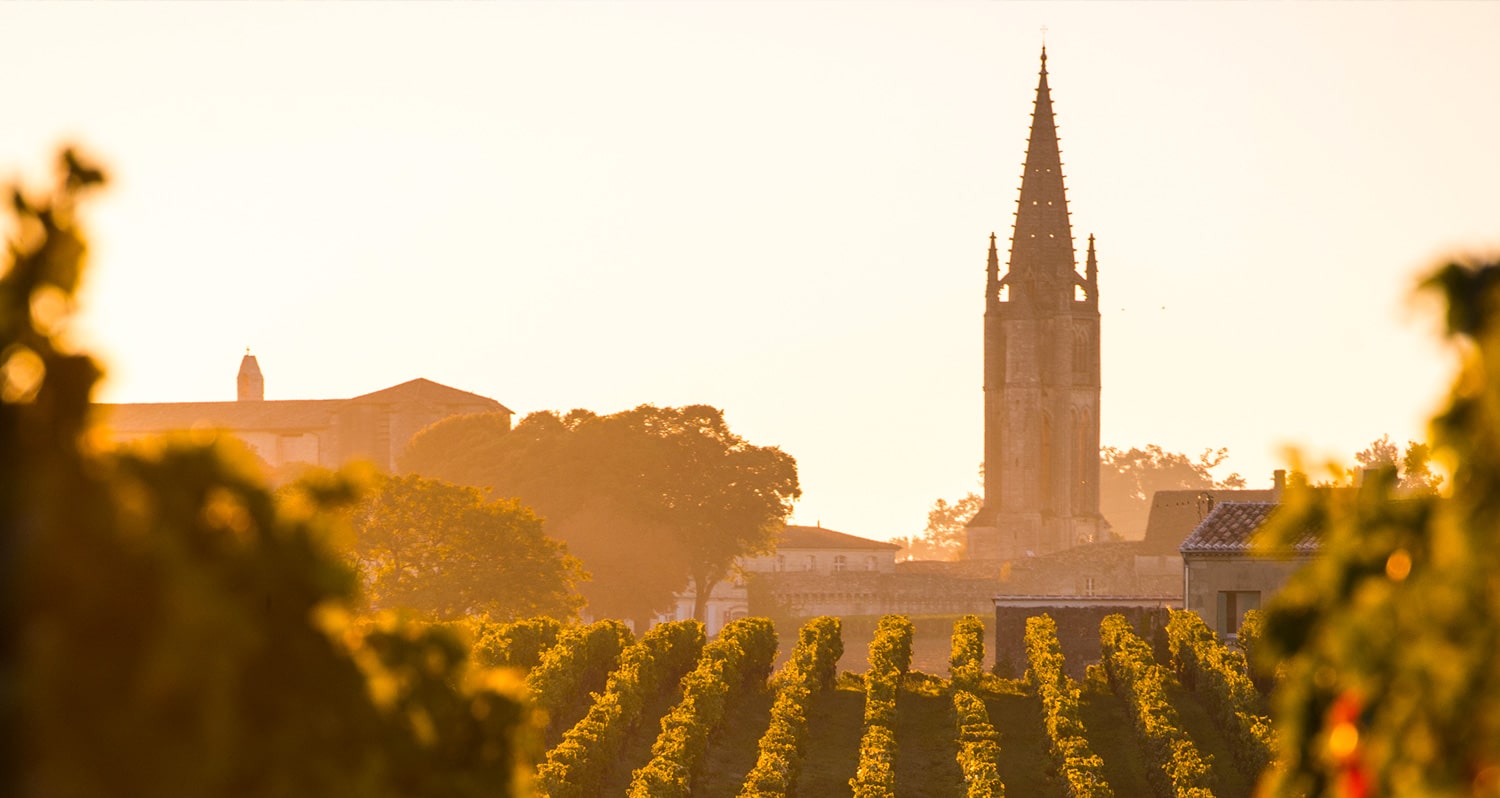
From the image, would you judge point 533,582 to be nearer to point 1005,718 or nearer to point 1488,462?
point 1005,718

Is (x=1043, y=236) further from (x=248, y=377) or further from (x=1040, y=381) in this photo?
(x=248, y=377)

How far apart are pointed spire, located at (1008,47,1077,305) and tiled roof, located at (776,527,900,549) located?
1728cm

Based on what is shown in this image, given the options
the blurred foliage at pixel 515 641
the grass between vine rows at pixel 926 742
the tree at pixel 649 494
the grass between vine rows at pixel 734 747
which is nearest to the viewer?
the grass between vine rows at pixel 734 747

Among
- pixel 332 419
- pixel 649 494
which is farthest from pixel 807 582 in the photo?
pixel 332 419

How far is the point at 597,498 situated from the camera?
79375mm

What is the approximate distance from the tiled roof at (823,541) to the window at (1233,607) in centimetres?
5939

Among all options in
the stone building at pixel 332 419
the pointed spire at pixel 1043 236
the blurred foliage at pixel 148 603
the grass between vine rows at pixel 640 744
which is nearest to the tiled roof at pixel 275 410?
the stone building at pixel 332 419

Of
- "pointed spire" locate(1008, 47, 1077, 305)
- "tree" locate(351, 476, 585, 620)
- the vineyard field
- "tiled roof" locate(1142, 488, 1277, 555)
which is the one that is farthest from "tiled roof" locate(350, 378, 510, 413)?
the vineyard field

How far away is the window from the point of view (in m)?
46.7

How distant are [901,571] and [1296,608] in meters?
97.9

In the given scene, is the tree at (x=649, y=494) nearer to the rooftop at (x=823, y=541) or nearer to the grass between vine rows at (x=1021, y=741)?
the rooftop at (x=823, y=541)

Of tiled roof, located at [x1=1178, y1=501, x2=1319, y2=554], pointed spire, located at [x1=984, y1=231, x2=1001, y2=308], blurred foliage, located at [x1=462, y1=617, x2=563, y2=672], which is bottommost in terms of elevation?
blurred foliage, located at [x1=462, y1=617, x2=563, y2=672]

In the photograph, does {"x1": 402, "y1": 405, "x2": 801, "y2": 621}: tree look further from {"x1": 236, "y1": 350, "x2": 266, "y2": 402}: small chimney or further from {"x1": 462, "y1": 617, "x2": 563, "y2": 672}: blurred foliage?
{"x1": 236, "y1": 350, "x2": 266, "y2": 402}: small chimney

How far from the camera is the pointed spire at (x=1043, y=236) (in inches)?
4397
